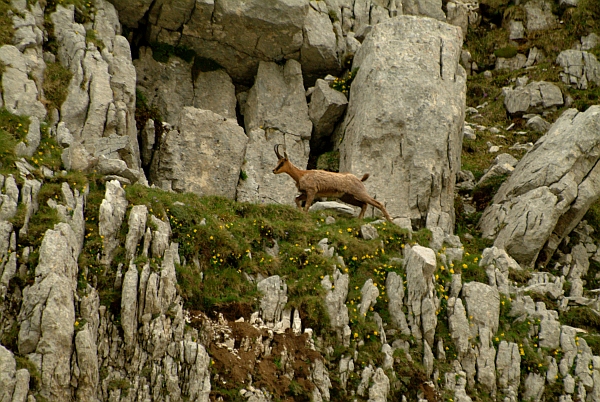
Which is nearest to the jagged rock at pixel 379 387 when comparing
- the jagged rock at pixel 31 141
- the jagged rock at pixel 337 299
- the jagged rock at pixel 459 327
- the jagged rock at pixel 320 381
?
the jagged rock at pixel 320 381

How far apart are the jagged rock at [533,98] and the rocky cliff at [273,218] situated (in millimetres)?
363

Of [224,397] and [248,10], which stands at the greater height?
[248,10]

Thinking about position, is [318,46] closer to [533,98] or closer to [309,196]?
[309,196]

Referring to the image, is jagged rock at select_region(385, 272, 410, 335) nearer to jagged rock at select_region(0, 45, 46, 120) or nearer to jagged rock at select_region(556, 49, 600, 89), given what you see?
jagged rock at select_region(0, 45, 46, 120)

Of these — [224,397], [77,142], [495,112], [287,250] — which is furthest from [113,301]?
[495,112]

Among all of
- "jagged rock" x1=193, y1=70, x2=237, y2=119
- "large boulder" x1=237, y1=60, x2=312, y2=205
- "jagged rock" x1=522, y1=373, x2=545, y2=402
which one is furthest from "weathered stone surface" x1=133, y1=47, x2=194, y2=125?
"jagged rock" x1=522, y1=373, x2=545, y2=402

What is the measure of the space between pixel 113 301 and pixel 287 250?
608cm

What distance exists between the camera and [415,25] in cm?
3334

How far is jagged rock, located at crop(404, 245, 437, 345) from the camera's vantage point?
2058 cm

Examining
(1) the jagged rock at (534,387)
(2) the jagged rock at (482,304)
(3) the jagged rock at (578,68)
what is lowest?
(1) the jagged rock at (534,387)

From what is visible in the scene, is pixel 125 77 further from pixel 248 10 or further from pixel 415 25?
pixel 415 25

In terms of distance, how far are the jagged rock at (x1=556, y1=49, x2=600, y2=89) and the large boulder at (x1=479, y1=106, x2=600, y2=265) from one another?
42.8ft

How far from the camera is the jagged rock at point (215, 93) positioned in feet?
109

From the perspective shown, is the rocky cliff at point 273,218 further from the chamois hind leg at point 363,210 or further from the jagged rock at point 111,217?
the chamois hind leg at point 363,210
